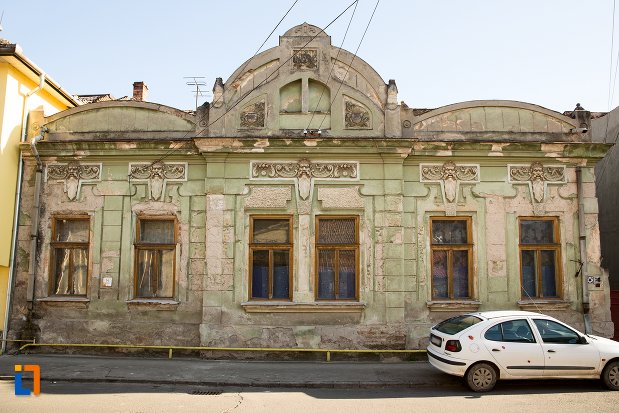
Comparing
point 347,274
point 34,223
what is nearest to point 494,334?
point 347,274

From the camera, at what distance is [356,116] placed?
42.4 ft

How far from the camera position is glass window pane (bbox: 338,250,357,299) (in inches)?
496

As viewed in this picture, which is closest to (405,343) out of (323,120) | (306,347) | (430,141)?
(306,347)

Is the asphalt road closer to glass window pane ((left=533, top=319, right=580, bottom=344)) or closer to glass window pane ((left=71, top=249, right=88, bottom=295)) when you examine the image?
glass window pane ((left=533, top=319, right=580, bottom=344))

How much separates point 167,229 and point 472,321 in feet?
24.0

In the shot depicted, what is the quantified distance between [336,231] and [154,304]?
4.59 meters

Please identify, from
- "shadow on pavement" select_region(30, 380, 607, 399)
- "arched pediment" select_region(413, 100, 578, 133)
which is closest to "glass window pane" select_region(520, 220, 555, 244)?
"arched pediment" select_region(413, 100, 578, 133)

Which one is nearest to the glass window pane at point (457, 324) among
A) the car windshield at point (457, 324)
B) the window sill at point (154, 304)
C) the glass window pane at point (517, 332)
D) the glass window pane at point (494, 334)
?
the car windshield at point (457, 324)

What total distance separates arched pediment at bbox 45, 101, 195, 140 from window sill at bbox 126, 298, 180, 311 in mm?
3951

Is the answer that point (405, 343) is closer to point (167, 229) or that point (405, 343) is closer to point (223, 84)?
point (167, 229)

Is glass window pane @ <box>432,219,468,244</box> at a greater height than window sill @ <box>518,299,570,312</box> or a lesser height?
greater

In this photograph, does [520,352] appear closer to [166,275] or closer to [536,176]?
[536,176]

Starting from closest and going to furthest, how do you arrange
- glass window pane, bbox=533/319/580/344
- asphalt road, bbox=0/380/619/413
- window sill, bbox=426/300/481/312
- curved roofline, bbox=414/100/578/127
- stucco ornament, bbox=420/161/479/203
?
asphalt road, bbox=0/380/619/413 < glass window pane, bbox=533/319/580/344 < window sill, bbox=426/300/481/312 < stucco ornament, bbox=420/161/479/203 < curved roofline, bbox=414/100/578/127

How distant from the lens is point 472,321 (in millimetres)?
9922
